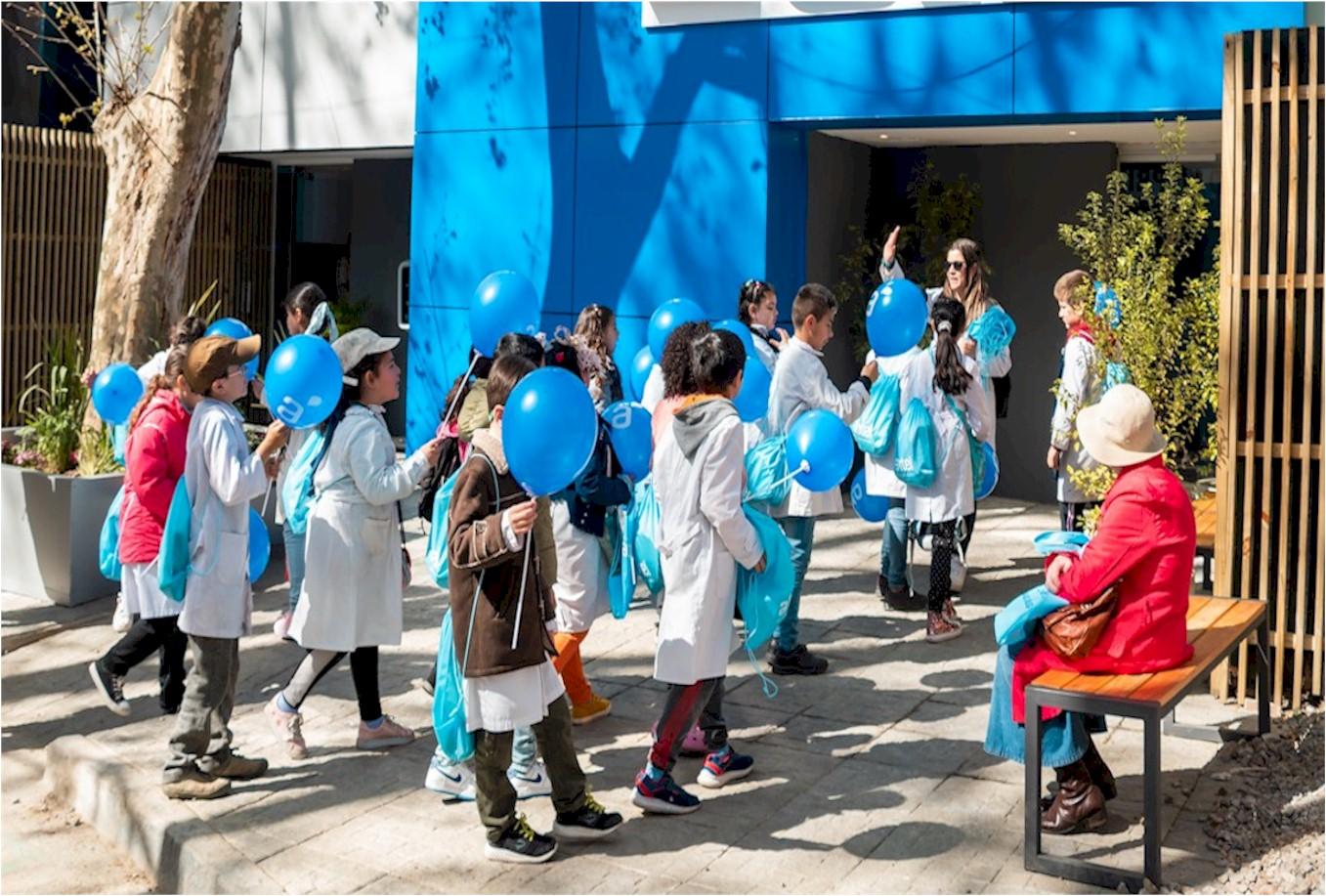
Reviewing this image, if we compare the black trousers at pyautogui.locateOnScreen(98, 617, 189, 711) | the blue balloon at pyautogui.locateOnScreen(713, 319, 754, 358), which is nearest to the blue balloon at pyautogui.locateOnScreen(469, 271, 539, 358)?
the blue balloon at pyautogui.locateOnScreen(713, 319, 754, 358)

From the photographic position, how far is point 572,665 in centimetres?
673

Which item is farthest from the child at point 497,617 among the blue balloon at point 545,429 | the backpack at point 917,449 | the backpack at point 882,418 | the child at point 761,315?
the backpack at point 882,418

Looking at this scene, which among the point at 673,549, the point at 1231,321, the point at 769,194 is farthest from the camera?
the point at 769,194

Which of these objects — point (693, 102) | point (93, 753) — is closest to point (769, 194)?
point (693, 102)

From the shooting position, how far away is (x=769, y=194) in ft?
38.4

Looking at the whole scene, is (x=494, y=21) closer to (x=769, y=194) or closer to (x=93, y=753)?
(x=769, y=194)

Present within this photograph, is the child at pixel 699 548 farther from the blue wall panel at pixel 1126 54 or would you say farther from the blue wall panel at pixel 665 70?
the blue wall panel at pixel 665 70

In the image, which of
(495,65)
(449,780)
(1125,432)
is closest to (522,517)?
(449,780)

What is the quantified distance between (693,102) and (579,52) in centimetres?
125

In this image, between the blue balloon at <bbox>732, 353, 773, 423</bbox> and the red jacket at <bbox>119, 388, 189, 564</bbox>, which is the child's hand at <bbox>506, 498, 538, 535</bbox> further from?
the blue balloon at <bbox>732, 353, 773, 423</bbox>

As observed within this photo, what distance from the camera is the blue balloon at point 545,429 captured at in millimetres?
4719

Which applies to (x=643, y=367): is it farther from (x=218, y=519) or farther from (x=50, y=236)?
(x=50, y=236)

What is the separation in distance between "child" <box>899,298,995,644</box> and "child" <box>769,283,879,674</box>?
79 cm

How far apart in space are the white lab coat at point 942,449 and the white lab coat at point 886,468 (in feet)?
0.28
